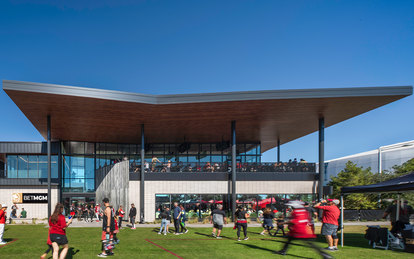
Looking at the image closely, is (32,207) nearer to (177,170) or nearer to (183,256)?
(177,170)

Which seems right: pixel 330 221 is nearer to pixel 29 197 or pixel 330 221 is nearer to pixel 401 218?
pixel 401 218

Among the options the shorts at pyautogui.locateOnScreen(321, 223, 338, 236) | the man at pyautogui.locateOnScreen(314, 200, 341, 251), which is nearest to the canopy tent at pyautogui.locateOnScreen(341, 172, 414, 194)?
the man at pyautogui.locateOnScreen(314, 200, 341, 251)

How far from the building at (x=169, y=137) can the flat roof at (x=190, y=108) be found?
0.06m

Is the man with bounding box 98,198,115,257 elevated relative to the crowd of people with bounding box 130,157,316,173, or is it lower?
lower

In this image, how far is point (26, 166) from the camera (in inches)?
1287

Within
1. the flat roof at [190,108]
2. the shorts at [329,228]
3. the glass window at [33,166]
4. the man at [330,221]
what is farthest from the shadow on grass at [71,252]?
the glass window at [33,166]

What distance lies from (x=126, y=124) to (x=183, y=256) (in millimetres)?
17973

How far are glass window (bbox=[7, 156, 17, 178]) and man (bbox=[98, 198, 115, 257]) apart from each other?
972 inches

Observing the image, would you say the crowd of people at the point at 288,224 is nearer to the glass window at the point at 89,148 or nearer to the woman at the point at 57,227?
the woman at the point at 57,227

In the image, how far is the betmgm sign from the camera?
96.5ft

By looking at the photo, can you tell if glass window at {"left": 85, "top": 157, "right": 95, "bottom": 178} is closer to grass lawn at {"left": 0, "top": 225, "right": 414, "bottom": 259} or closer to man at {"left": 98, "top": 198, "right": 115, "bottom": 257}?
grass lawn at {"left": 0, "top": 225, "right": 414, "bottom": 259}

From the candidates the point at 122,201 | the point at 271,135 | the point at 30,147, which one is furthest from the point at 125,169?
the point at 271,135

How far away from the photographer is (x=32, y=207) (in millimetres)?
29516

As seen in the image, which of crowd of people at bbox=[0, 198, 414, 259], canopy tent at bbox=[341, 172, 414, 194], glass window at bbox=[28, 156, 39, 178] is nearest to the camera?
crowd of people at bbox=[0, 198, 414, 259]
